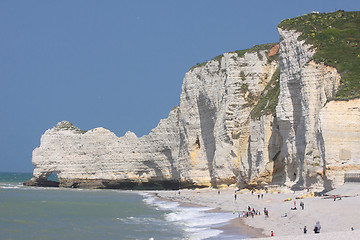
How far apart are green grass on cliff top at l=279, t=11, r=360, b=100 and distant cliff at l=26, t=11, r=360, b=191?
81 mm

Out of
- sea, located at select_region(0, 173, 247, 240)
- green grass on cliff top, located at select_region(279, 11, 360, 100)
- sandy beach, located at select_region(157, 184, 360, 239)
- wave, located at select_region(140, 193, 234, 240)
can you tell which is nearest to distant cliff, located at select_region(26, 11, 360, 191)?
green grass on cliff top, located at select_region(279, 11, 360, 100)

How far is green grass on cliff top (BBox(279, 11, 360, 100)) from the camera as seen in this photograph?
33250 mm

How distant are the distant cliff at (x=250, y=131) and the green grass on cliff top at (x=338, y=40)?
0.27 feet

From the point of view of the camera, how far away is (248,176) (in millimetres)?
45844

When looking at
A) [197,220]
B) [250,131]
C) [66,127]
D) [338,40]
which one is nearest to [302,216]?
[197,220]

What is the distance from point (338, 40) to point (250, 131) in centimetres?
1202

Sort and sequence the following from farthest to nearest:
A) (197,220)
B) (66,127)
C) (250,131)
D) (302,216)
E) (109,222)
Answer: (66,127) → (250,131) → (109,222) → (197,220) → (302,216)

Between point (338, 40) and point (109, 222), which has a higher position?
point (338, 40)

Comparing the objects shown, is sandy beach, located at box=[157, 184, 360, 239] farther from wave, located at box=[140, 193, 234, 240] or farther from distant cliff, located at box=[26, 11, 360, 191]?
distant cliff, located at box=[26, 11, 360, 191]

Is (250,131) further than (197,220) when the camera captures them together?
Yes

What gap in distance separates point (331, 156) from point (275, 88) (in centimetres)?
1709

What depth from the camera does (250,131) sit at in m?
45.2

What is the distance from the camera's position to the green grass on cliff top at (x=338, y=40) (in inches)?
1309

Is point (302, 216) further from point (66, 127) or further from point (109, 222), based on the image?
point (66, 127)
